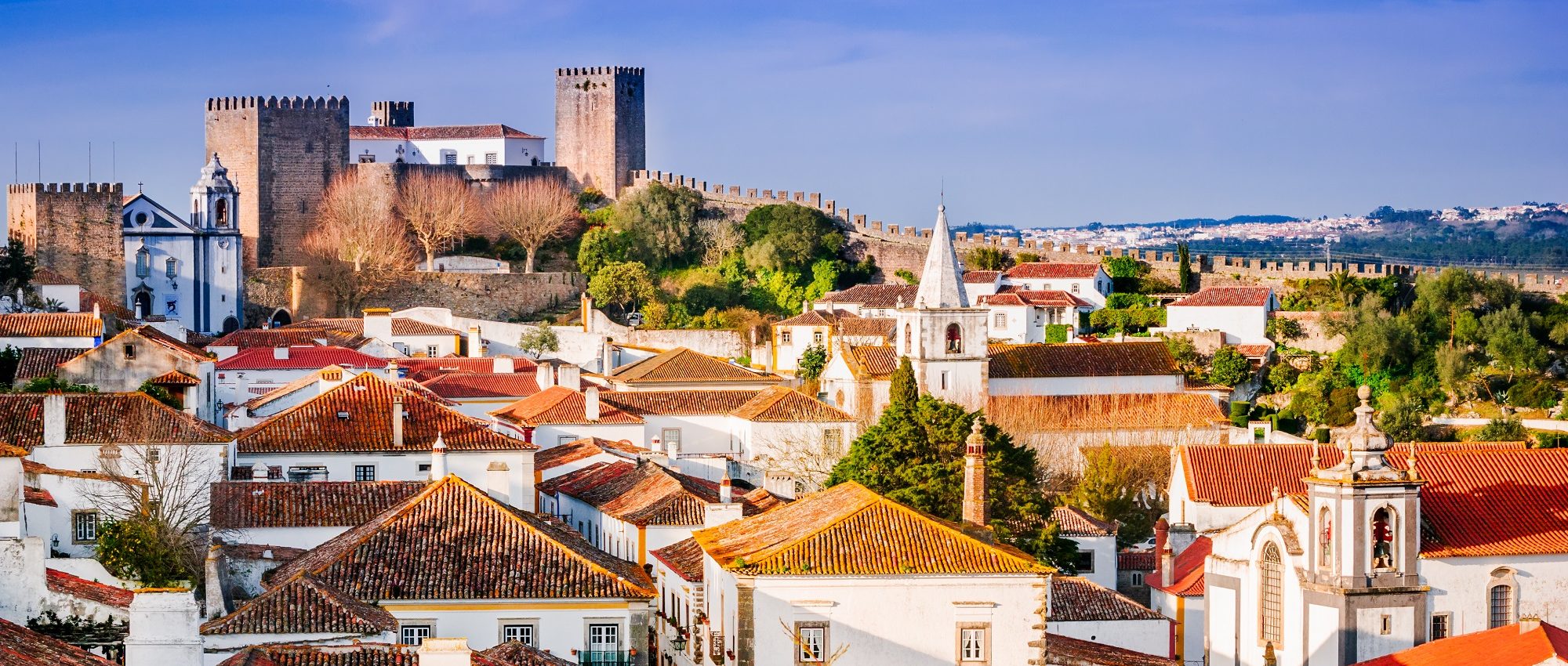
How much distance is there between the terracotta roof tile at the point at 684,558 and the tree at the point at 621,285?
3907 cm

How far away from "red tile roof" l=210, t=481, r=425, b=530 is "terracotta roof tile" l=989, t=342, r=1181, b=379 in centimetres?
2671

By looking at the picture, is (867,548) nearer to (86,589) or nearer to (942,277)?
(86,589)

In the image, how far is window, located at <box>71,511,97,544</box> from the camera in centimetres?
3119

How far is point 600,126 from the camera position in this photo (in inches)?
3184

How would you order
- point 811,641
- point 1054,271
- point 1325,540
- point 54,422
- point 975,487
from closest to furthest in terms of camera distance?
point 811,641, point 1325,540, point 54,422, point 975,487, point 1054,271

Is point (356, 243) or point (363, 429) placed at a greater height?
point (356, 243)

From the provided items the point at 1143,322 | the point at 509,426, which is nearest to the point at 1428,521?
the point at 509,426

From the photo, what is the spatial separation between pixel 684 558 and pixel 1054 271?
40510 mm

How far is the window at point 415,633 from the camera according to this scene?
85.8ft

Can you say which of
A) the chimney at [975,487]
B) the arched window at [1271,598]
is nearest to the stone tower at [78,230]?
the chimney at [975,487]

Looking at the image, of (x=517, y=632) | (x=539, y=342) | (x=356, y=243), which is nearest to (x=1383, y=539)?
(x=517, y=632)

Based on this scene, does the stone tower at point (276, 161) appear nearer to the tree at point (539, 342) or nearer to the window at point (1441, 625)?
the tree at point (539, 342)

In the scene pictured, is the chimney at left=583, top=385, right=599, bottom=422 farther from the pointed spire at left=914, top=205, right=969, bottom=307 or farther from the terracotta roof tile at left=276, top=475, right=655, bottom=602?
the terracotta roof tile at left=276, top=475, right=655, bottom=602

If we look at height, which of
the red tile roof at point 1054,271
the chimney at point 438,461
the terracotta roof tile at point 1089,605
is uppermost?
the red tile roof at point 1054,271
